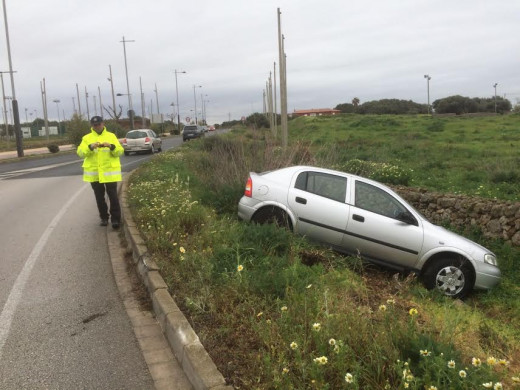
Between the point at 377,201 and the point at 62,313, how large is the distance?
14.7 feet

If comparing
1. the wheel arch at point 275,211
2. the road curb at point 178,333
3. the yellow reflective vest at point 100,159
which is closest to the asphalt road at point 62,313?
the road curb at point 178,333

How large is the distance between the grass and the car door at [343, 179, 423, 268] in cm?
30

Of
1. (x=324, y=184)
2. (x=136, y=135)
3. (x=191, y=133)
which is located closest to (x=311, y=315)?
(x=324, y=184)

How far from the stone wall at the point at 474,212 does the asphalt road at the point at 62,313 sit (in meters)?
7.41

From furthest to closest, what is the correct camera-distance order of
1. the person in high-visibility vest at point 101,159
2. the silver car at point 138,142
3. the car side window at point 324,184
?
the silver car at point 138,142 → the person in high-visibility vest at point 101,159 → the car side window at point 324,184

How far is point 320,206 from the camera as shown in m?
A: 6.93

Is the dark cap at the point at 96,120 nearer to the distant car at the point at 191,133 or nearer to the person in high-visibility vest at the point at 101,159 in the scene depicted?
the person in high-visibility vest at the point at 101,159

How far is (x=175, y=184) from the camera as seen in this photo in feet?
33.3

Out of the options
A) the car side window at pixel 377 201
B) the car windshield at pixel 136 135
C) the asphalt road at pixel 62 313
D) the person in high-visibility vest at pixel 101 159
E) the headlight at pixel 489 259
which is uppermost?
the car windshield at pixel 136 135

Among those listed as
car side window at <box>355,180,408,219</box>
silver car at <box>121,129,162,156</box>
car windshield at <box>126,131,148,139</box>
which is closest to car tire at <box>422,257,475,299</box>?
car side window at <box>355,180,408,219</box>

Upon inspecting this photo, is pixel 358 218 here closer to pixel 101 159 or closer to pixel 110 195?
pixel 110 195

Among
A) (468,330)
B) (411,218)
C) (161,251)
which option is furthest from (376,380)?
(411,218)

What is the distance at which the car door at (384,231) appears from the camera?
6.64 meters

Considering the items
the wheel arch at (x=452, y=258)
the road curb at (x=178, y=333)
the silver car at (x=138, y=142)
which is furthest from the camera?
the silver car at (x=138, y=142)
